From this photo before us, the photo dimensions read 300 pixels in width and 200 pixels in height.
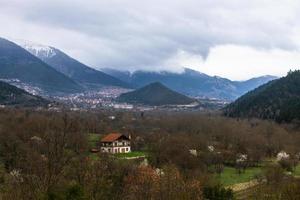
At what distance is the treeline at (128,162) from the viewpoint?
2780 cm

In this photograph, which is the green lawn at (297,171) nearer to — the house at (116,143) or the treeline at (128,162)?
the treeline at (128,162)

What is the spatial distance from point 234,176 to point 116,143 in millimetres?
28366

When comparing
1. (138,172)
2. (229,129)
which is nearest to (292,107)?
(229,129)

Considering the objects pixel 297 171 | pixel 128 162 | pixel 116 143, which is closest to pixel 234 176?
Result: pixel 297 171

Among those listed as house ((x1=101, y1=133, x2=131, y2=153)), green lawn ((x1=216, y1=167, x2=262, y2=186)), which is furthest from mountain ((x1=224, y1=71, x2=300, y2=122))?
green lawn ((x1=216, y1=167, x2=262, y2=186))

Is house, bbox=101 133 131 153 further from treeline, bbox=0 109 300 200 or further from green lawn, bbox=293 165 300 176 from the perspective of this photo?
green lawn, bbox=293 165 300 176

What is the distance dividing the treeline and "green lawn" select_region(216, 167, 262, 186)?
1.33 metres

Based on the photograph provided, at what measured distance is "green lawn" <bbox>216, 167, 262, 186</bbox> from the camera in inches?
2741

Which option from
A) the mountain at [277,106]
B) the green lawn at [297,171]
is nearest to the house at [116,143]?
the green lawn at [297,171]

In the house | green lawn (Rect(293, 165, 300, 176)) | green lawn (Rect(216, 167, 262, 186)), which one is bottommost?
green lawn (Rect(216, 167, 262, 186))

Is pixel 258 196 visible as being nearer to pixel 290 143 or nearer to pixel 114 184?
pixel 114 184

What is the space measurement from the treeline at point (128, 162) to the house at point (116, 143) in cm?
243

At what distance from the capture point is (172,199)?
1437 inches

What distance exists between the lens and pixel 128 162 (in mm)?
62219
